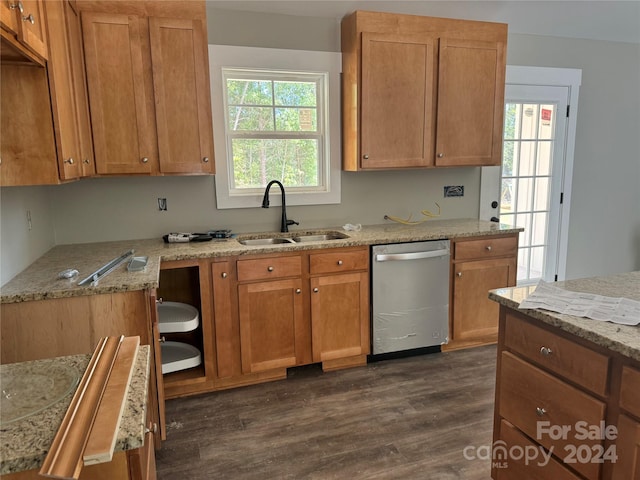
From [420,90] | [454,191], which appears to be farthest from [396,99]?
[454,191]

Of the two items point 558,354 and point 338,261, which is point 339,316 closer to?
point 338,261

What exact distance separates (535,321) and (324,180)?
2109 millimetres

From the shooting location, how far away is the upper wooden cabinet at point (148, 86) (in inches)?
96.6

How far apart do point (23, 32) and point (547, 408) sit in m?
2.24

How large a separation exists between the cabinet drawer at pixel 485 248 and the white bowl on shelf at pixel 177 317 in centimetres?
182

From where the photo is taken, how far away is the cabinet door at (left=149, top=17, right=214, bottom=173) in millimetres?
2547

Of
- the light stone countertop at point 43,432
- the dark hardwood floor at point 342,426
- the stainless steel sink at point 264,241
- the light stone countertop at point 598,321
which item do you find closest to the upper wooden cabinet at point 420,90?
the stainless steel sink at point 264,241

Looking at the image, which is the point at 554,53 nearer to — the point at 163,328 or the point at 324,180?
the point at 324,180

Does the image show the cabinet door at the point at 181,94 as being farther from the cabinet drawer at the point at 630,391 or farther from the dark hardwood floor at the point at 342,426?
the cabinet drawer at the point at 630,391

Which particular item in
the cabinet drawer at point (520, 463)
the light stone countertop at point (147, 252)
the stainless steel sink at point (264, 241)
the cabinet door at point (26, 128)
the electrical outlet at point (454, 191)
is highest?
the cabinet door at point (26, 128)

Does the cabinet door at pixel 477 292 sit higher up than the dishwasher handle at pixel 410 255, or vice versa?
the dishwasher handle at pixel 410 255

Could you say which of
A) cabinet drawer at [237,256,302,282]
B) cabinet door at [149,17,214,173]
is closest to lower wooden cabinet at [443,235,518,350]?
cabinet drawer at [237,256,302,282]

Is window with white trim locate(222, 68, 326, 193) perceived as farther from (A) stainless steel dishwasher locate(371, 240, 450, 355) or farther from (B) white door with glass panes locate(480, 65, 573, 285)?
(B) white door with glass panes locate(480, 65, 573, 285)

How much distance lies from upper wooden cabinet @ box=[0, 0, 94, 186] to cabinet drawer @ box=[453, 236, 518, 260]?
2.43 meters
